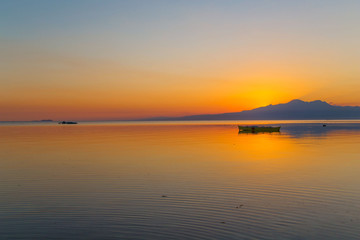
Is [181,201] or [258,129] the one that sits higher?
[258,129]

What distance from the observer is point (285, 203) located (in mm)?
17219

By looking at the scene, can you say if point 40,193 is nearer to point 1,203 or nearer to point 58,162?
point 1,203

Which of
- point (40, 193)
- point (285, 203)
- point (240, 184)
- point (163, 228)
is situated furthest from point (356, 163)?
point (40, 193)

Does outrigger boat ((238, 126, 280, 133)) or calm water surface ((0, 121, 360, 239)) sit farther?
outrigger boat ((238, 126, 280, 133))

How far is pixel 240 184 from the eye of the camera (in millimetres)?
22266

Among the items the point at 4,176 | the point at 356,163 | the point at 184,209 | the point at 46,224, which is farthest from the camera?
the point at 356,163

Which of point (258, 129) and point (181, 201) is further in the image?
point (258, 129)

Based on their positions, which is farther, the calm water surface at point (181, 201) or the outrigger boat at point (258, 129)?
the outrigger boat at point (258, 129)

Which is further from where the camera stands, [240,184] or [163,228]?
[240,184]

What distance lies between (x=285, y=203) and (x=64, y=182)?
15518mm

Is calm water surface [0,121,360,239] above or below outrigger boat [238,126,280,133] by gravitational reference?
below

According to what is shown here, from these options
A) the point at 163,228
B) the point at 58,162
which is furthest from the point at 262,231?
the point at 58,162

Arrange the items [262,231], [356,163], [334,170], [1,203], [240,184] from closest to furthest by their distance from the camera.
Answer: [262,231] → [1,203] → [240,184] → [334,170] → [356,163]

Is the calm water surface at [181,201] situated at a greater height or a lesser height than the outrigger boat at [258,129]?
lesser
